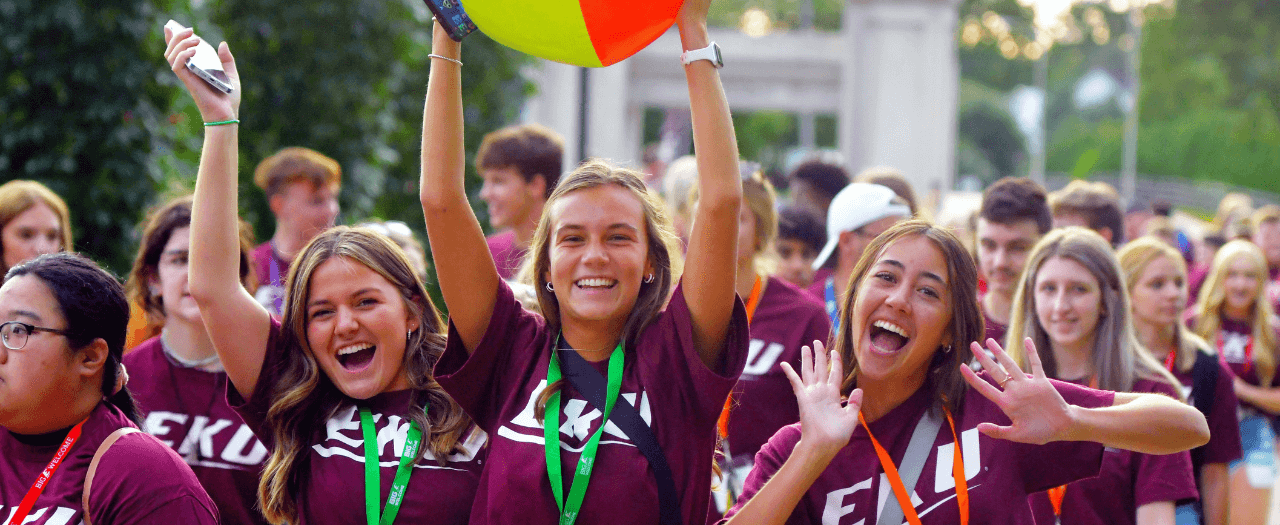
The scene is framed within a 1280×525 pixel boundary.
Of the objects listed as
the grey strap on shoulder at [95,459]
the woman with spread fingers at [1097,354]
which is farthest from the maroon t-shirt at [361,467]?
the woman with spread fingers at [1097,354]

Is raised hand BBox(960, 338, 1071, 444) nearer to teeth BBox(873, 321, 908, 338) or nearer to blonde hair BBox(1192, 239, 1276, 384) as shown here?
teeth BBox(873, 321, 908, 338)

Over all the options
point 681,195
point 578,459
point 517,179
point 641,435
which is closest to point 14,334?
point 578,459

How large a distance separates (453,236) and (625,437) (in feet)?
2.16

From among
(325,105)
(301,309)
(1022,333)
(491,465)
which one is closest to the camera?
(491,465)

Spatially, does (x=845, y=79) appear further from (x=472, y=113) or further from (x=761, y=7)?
(x=761, y=7)

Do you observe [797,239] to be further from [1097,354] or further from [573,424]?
[573,424]

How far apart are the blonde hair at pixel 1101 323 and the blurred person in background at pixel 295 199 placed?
143 inches

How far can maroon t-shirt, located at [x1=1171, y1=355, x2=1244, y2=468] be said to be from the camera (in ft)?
13.0

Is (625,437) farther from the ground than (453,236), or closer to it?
closer to it

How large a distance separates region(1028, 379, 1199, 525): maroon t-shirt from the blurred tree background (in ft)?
18.4

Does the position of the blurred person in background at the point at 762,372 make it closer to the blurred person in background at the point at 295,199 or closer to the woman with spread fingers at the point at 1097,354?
the woman with spread fingers at the point at 1097,354

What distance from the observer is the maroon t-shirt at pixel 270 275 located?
539 centimetres

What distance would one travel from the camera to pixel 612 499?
2.63 meters

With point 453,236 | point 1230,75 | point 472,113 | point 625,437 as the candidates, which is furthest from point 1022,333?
point 1230,75
